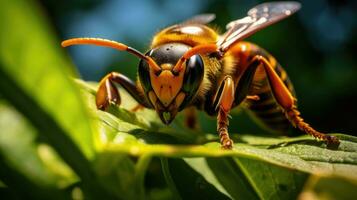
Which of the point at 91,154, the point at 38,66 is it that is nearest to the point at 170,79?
the point at 91,154

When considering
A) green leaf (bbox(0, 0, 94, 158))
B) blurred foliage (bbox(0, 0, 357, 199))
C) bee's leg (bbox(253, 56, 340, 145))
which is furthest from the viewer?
bee's leg (bbox(253, 56, 340, 145))

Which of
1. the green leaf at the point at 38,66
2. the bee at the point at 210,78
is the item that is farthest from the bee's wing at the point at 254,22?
the green leaf at the point at 38,66

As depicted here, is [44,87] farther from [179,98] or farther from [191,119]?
[191,119]

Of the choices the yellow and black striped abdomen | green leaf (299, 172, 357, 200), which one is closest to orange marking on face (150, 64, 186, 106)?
the yellow and black striped abdomen

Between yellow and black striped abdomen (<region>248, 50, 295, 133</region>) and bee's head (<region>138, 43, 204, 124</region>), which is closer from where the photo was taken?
bee's head (<region>138, 43, 204, 124</region>)

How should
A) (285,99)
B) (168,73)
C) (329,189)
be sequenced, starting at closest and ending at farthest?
1. (329,189)
2. (168,73)
3. (285,99)

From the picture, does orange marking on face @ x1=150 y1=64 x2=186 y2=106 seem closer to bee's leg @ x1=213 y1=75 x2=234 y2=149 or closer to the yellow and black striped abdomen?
bee's leg @ x1=213 y1=75 x2=234 y2=149

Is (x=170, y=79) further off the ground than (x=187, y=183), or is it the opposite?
(x=170, y=79)
